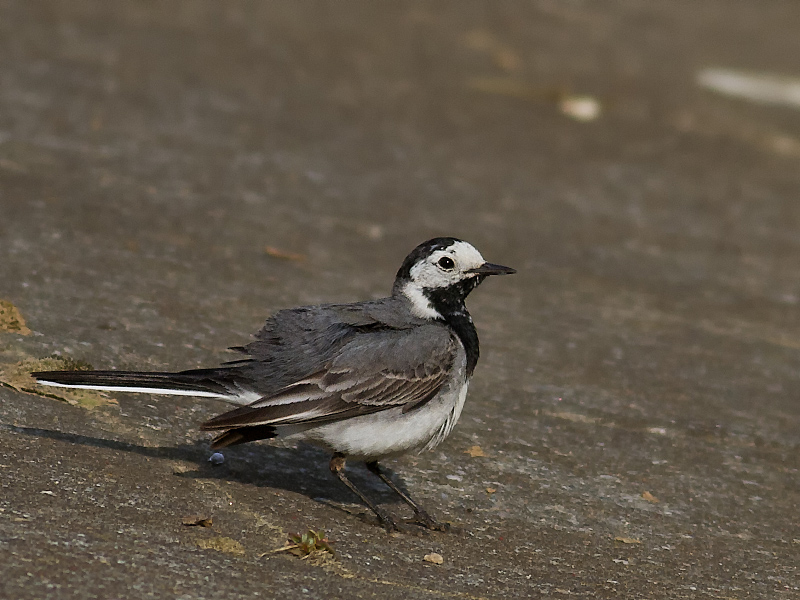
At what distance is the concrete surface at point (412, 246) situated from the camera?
434cm

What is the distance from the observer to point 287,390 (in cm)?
459

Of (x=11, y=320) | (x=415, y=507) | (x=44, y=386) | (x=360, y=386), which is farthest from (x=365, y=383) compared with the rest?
(x=11, y=320)

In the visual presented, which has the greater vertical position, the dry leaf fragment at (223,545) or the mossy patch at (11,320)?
the mossy patch at (11,320)

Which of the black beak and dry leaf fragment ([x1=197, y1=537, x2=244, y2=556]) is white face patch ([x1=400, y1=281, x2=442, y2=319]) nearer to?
the black beak

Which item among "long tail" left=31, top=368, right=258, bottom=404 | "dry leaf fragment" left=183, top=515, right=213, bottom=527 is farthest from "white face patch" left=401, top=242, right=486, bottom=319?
"dry leaf fragment" left=183, top=515, right=213, bottom=527

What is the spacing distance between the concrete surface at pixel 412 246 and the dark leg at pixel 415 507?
0.15 meters

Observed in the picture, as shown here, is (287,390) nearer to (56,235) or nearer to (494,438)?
(494,438)

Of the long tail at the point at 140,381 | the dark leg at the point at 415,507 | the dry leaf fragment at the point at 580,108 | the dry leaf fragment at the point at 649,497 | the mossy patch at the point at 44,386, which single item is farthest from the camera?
the dry leaf fragment at the point at 580,108

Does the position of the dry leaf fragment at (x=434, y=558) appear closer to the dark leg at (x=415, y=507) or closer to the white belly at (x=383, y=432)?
the dark leg at (x=415, y=507)

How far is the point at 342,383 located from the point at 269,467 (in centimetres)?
67

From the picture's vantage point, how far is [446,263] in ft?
16.9

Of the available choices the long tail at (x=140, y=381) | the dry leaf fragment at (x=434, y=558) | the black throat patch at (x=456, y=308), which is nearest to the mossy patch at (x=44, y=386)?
the long tail at (x=140, y=381)

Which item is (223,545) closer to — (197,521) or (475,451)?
(197,521)

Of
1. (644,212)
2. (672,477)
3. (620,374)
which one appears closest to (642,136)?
(644,212)
